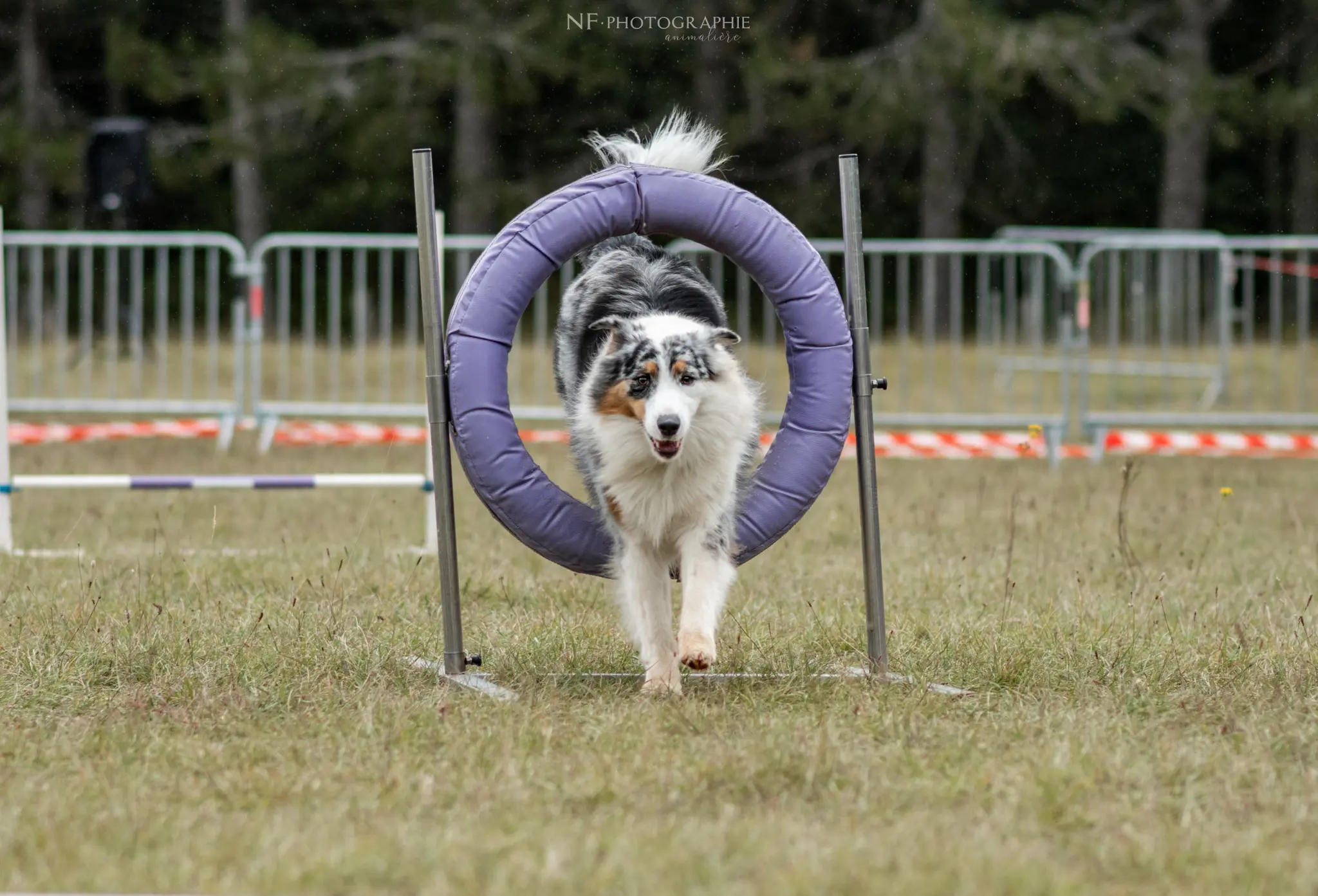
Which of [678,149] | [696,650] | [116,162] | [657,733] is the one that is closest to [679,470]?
[696,650]

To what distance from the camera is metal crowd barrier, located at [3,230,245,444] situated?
12.2m

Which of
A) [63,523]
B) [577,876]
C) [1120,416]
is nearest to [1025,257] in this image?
[1120,416]

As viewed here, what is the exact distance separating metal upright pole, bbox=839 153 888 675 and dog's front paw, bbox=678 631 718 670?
23.0 inches

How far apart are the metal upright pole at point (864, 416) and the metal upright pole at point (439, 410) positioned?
4.08 feet

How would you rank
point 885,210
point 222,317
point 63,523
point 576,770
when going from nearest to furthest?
1. point 576,770
2. point 63,523
3. point 222,317
4. point 885,210

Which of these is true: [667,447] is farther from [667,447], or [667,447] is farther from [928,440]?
[928,440]

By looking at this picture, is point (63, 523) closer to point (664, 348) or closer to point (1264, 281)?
point (664, 348)

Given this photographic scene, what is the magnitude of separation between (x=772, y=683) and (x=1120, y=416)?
735 cm

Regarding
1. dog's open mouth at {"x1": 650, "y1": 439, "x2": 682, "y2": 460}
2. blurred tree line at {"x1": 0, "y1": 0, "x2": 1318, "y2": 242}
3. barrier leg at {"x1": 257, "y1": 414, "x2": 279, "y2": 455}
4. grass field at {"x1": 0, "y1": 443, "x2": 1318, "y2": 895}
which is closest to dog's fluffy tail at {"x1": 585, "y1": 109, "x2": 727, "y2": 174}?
dog's open mouth at {"x1": 650, "y1": 439, "x2": 682, "y2": 460}

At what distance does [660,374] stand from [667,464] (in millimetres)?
315

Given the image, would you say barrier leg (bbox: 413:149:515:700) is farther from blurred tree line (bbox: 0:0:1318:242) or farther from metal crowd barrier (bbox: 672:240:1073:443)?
blurred tree line (bbox: 0:0:1318:242)

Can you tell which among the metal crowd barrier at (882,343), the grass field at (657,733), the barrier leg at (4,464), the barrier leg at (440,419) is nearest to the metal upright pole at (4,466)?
the barrier leg at (4,464)

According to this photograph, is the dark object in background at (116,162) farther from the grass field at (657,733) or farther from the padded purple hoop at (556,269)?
the padded purple hoop at (556,269)

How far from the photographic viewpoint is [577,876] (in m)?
3.20
